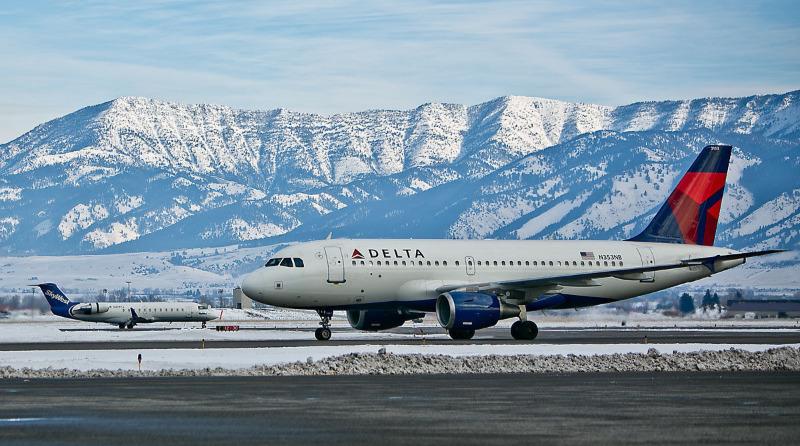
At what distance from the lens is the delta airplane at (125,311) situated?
129m

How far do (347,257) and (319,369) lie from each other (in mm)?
24641

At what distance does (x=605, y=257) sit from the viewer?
73688 mm

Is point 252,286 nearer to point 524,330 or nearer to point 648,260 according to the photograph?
point 524,330

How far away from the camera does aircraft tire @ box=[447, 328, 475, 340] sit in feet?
213

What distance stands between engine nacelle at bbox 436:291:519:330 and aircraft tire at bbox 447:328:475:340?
0.60 metres

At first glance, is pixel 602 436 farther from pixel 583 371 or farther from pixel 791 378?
pixel 583 371

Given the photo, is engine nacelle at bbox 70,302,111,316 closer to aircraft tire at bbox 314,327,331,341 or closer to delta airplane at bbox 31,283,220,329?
delta airplane at bbox 31,283,220,329

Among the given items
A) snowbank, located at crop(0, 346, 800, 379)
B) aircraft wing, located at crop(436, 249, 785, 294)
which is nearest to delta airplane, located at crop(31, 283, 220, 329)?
aircraft wing, located at crop(436, 249, 785, 294)

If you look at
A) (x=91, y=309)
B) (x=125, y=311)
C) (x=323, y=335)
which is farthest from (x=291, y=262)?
(x=91, y=309)

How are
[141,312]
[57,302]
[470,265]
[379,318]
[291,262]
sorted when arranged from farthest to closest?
[57,302]
[141,312]
[379,318]
[470,265]
[291,262]

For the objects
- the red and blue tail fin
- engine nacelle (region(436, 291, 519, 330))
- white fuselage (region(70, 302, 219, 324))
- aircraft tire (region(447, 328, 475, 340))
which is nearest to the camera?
engine nacelle (region(436, 291, 519, 330))

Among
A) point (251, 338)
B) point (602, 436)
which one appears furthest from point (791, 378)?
point (251, 338)

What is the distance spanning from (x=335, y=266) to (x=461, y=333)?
639cm

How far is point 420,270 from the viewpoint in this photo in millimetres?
67875
